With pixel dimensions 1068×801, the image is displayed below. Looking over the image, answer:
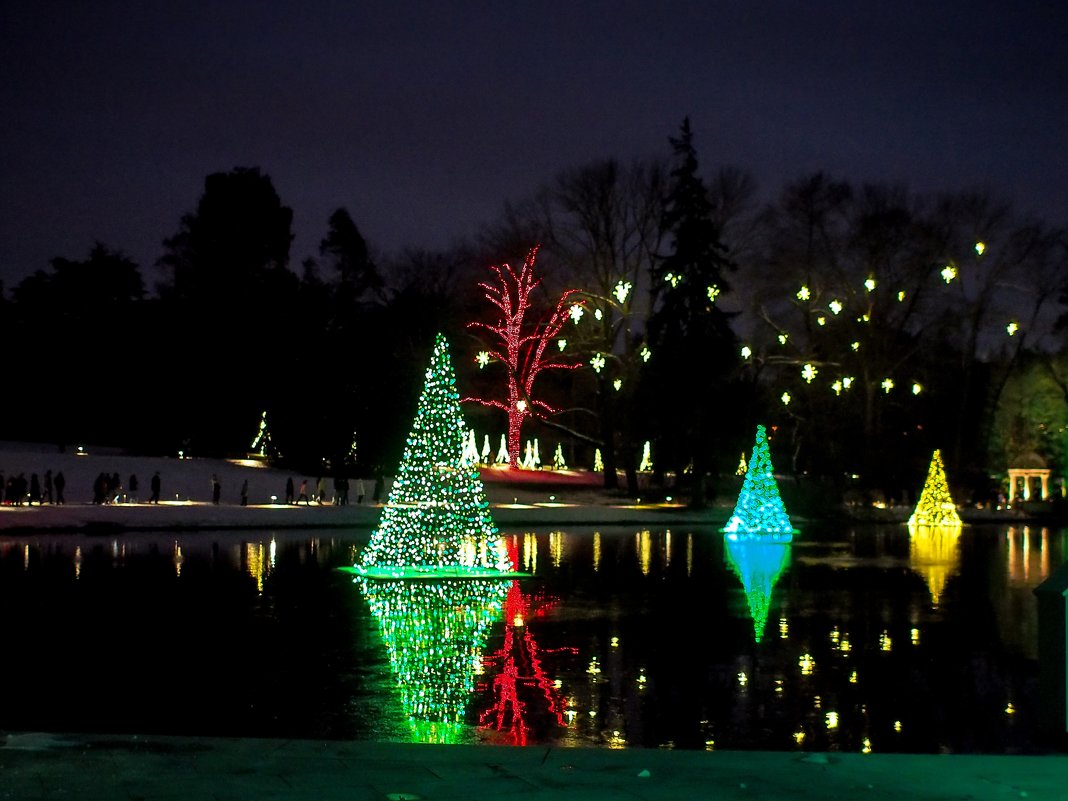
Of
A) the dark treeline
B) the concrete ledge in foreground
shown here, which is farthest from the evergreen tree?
the concrete ledge in foreground

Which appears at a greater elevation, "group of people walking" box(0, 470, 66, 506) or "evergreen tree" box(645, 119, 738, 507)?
"evergreen tree" box(645, 119, 738, 507)

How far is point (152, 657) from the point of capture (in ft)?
45.4

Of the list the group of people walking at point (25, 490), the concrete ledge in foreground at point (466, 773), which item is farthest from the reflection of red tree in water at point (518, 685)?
the group of people walking at point (25, 490)

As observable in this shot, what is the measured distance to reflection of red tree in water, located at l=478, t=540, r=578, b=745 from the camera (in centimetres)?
1031

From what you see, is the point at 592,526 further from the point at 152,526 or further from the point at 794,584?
the point at 794,584

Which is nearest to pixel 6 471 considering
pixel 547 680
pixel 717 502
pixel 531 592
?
pixel 717 502

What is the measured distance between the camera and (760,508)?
4188 centimetres

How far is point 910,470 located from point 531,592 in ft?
167

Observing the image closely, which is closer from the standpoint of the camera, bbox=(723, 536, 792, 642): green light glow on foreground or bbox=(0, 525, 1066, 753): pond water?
bbox=(0, 525, 1066, 753): pond water

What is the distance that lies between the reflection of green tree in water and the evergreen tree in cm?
3669

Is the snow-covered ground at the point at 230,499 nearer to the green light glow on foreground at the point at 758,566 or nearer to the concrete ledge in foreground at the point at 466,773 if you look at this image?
the green light glow on foreground at the point at 758,566

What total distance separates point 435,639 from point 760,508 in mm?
27749

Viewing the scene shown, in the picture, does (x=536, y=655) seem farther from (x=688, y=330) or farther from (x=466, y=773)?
(x=688, y=330)

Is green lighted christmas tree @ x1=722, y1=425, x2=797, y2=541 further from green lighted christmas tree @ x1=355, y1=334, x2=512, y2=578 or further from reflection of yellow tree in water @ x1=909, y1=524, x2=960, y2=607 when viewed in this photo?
green lighted christmas tree @ x1=355, y1=334, x2=512, y2=578
